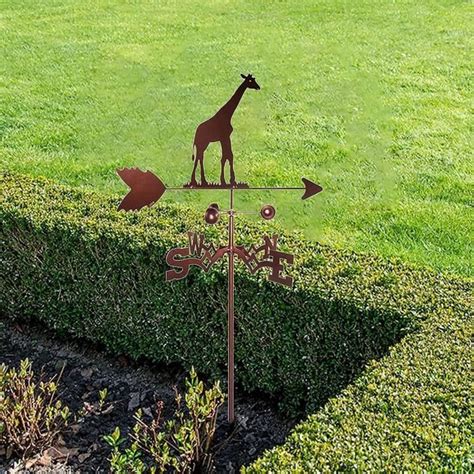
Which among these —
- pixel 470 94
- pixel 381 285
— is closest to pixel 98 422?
pixel 381 285

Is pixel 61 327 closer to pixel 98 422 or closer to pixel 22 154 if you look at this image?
pixel 98 422

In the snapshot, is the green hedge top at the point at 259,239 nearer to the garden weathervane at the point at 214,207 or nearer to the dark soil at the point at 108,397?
the garden weathervane at the point at 214,207

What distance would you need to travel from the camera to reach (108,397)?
568 centimetres

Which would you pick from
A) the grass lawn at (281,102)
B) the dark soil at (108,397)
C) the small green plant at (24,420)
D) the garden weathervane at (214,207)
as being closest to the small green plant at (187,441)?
the dark soil at (108,397)

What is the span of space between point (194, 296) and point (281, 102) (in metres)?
5.13

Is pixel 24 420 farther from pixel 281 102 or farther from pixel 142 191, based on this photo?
pixel 281 102

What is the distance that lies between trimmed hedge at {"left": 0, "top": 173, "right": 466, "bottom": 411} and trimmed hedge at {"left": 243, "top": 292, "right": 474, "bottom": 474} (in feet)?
1.46

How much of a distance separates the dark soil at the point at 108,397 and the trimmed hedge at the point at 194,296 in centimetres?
13

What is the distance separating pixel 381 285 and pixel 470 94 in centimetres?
595

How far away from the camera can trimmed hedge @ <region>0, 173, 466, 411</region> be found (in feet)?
16.5

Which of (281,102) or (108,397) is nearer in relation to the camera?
(108,397)

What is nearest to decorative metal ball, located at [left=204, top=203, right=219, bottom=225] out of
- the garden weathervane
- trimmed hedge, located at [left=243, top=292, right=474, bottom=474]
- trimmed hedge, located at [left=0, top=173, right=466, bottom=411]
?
the garden weathervane

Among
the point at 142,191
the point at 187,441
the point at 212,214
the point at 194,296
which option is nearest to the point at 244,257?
the point at 212,214

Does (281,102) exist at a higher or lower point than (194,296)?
lower
